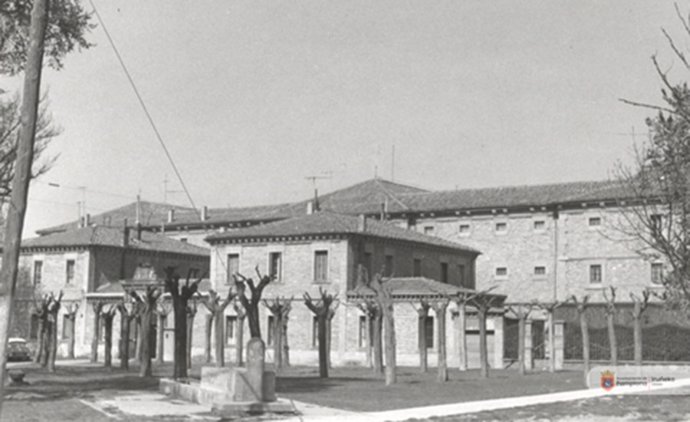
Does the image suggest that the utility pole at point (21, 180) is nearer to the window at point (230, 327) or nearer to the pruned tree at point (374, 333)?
the pruned tree at point (374, 333)

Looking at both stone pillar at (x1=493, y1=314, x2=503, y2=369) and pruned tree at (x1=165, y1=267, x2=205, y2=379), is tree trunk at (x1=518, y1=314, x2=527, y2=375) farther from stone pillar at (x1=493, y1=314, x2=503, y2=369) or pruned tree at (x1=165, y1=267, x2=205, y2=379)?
pruned tree at (x1=165, y1=267, x2=205, y2=379)

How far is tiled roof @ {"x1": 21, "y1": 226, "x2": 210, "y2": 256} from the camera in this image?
56.5 meters

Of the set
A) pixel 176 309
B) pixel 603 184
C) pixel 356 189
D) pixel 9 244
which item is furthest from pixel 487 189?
pixel 9 244

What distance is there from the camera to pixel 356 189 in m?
A: 73.9

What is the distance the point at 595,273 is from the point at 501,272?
6.14 metres

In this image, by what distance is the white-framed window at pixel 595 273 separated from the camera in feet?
186

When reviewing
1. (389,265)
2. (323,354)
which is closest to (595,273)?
(389,265)

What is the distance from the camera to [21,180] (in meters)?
10.8

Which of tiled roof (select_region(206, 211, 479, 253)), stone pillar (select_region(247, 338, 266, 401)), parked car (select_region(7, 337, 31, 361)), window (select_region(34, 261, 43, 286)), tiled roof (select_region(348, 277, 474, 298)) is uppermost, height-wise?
tiled roof (select_region(206, 211, 479, 253))

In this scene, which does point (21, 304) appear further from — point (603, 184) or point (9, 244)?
point (9, 244)

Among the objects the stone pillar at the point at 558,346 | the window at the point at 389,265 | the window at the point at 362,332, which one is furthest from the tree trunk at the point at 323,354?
the window at the point at 389,265

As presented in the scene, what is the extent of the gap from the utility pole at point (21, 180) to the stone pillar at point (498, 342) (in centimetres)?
3175

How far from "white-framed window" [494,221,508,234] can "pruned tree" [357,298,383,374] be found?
691 inches

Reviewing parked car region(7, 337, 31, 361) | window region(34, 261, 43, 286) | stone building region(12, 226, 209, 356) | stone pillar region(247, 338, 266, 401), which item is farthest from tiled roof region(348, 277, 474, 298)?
stone pillar region(247, 338, 266, 401)
